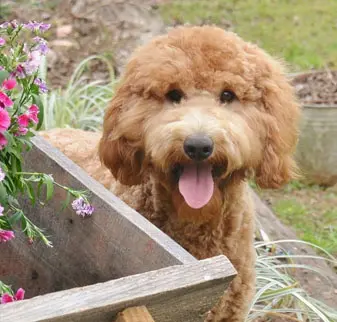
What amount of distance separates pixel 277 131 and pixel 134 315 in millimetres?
1256

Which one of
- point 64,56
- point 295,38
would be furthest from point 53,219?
point 295,38

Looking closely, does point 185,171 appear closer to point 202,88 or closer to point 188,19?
point 202,88

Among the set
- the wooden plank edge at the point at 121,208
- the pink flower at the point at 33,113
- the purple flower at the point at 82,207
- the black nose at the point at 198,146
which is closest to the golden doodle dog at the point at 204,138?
the black nose at the point at 198,146

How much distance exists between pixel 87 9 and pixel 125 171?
4.44 m

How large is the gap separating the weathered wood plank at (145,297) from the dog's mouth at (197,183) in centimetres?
82

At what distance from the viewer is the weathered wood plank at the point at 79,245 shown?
2.09 meters

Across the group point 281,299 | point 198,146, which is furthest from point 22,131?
point 281,299

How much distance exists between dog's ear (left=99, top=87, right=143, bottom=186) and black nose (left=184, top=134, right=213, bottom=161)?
0.30 metres

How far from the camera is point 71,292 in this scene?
1714 millimetres

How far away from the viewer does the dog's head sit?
264 cm

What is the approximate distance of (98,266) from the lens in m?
2.32

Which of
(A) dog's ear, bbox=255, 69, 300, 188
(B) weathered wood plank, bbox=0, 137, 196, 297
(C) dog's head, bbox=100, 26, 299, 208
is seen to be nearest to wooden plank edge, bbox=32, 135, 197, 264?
(B) weathered wood plank, bbox=0, 137, 196, 297

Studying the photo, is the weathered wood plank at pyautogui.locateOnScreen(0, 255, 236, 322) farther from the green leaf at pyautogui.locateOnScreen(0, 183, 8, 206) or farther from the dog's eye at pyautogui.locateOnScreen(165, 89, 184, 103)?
the dog's eye at pyautogui.locateOnScreen(165, 89, 184, 103)

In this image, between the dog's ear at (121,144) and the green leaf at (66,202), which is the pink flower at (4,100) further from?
the dog's ear at (121,144)
